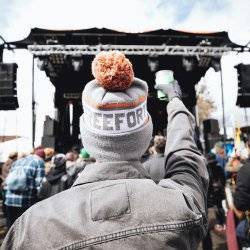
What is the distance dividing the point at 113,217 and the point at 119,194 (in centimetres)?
6

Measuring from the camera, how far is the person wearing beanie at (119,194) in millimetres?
958

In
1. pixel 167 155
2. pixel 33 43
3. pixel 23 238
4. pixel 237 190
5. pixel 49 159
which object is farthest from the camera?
pixel 33 43

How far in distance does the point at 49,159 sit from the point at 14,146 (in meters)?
9.17

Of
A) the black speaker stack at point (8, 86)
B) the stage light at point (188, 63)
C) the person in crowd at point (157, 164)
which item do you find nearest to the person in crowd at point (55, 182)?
the person in crowd at point (157, 164)

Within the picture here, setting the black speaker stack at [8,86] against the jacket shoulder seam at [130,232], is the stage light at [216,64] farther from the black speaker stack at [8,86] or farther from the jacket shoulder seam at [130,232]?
the jacket shoulder seam at [130,232]

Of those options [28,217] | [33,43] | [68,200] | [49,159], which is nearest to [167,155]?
[68,200]

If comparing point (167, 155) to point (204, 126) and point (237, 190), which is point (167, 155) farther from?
point (204, 126)

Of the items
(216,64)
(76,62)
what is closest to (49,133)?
(76,62)

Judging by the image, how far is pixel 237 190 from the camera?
328 cm

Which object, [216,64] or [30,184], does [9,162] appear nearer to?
[30,184]

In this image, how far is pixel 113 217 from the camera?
0.97 metres

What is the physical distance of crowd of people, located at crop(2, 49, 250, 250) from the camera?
959 mm

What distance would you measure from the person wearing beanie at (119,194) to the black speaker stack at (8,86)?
32.5ft

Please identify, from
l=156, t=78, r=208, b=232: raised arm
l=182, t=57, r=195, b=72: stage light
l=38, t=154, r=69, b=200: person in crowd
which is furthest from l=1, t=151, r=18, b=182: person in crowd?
l=182, t=57, r=195, b=72: stage light
